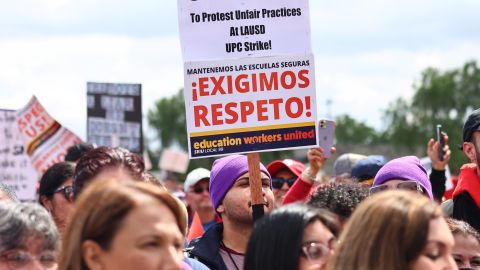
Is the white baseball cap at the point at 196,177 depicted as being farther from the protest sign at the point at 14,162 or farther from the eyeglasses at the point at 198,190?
the protest sign at the point at 14,162

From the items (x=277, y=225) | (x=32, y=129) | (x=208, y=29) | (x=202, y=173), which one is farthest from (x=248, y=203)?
(x=32, y=129)

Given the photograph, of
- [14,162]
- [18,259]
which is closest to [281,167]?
[14,162]

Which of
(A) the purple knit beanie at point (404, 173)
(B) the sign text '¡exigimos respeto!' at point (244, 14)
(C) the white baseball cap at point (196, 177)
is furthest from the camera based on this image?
(C) the white baseball cap at point (196, 177)

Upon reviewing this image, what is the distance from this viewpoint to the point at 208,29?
723 cm

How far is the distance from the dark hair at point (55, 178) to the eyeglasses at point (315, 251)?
3211 mm

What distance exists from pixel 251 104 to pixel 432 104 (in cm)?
10216

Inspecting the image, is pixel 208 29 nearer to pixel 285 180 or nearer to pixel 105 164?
pixel 105 164

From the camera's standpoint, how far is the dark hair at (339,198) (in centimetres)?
603

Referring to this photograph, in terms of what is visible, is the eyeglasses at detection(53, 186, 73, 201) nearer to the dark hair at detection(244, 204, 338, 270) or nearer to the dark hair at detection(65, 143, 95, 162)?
the dark hair at detection(65, 143, 95, 162)

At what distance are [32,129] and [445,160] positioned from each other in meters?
4.89

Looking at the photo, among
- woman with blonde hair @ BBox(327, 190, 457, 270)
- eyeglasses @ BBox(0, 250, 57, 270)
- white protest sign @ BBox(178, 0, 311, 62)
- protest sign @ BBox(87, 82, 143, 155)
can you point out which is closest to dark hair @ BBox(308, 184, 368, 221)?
white protest sign @ BBox(178, 0, 311, 62)

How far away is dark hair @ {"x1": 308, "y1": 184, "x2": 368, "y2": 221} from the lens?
6.03 meters

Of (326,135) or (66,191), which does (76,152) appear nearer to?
(326,135)

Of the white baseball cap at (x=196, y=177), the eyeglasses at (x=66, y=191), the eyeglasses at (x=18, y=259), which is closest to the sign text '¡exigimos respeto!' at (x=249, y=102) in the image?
the eyeglasses at (x=66, y=191)
